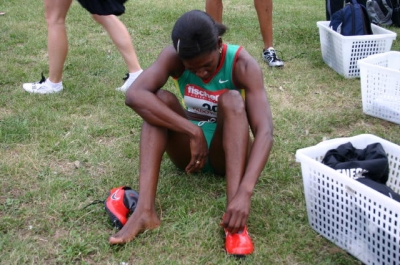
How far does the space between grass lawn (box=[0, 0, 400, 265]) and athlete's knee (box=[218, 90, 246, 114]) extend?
0.54 m

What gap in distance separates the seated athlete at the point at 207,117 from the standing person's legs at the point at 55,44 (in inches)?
66.3

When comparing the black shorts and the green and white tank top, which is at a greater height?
the black shorts

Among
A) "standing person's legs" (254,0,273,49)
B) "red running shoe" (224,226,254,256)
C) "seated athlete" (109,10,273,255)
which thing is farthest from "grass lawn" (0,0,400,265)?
"standing person's legs" (254,0,273,49)

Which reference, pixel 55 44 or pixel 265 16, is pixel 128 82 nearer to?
pixel 55 44

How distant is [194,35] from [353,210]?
1.02 metres

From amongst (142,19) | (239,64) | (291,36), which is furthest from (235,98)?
(142,19)

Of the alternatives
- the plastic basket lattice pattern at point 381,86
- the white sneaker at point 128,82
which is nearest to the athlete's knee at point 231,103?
the plastic basket lattice pattern at point 381,86

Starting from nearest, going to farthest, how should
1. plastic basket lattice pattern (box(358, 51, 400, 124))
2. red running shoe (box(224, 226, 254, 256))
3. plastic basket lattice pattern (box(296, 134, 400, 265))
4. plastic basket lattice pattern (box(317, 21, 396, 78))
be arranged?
plastic basket lattice pattern (box(296, 134, 400, 265)) → red running shoe (box(224, 226, 254, 256)) → plastic basket lattice pattern (box(358, 51, 400, 124)) → plastic basket lattice pattern (box(317, 21, 396, 78))

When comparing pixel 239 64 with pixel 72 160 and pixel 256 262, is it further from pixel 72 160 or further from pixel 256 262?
pixel 72 160

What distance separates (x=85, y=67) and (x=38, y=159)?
188 centimetres

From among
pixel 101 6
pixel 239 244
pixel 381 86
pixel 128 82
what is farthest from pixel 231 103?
pixel 128 82

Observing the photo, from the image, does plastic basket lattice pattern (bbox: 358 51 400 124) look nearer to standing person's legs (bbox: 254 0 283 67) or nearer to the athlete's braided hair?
standing person's legs (bbox: 254 0 283 67)

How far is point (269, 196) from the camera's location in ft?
8.76

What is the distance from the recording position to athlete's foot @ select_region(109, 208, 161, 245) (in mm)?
2252
